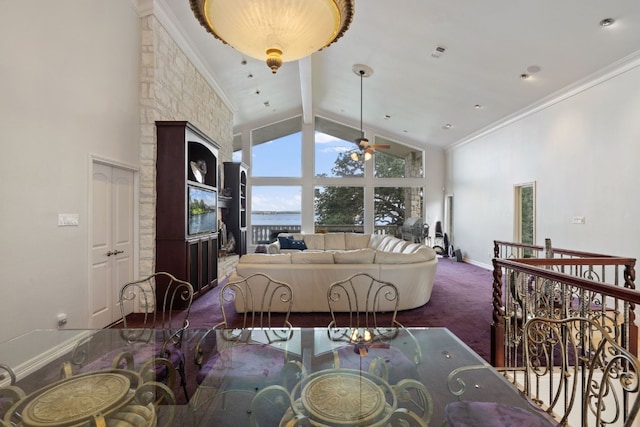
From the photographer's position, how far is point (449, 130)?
27.2 ft

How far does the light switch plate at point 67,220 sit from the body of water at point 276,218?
679cm

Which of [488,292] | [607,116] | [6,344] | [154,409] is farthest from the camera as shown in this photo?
[488,292]

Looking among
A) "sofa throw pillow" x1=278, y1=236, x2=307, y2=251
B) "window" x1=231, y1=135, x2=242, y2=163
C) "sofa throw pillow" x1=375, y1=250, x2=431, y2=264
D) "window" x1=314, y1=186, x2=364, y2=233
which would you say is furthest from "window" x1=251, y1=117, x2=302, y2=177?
"sofa throw pillow" x1=375, y1=250, x2=431, y2=264

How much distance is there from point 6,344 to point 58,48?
2.55 meters

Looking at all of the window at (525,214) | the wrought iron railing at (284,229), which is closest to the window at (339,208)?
the wrought iron railing at (284,229)

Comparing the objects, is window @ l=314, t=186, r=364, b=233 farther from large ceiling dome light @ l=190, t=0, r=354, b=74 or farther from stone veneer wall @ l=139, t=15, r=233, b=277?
large ceiling dome light @ l=190, t=0, r=354, b=74

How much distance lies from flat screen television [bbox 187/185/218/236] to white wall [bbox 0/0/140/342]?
3.69 feet

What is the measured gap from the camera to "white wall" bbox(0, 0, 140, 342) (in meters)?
2.44

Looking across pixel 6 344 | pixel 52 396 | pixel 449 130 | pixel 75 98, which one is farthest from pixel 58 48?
pixel 449 130

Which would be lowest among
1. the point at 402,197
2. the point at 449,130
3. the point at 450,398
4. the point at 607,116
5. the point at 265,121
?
the point at 450,398

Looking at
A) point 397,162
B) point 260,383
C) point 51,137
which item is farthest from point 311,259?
point 397,162

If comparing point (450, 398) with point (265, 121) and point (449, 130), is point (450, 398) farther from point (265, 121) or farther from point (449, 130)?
point (265, 121)

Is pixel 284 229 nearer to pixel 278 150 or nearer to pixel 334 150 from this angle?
pixel 278 150

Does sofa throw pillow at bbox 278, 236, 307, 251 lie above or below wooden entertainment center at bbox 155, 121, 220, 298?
below
